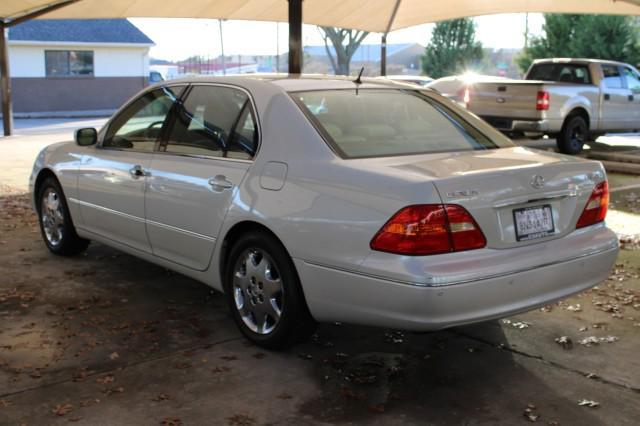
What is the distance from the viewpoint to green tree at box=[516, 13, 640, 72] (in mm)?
33531

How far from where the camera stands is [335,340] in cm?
493

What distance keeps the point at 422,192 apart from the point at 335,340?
4.89 ft

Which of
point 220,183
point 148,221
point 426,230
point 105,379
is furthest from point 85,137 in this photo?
point 426,230

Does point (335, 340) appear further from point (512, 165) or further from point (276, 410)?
point (512, 165)

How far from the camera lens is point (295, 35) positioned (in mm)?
13625

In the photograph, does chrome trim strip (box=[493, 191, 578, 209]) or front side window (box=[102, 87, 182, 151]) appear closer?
chrome trim strip (box=[493, 191, 578, 209])

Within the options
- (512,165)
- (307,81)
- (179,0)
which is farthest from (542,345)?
(179,0)

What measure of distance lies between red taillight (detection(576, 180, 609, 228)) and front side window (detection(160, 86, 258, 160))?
197 centimetres

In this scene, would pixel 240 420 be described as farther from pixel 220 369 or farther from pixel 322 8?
pixel 322 8

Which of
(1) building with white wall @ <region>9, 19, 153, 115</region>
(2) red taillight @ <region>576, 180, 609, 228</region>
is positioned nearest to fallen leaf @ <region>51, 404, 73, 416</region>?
A: (2) red taillight @ <region>576, 180, 609, 228</region>

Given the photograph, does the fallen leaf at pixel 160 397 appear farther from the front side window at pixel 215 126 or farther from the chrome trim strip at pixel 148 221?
the front side window at pixel 215 126

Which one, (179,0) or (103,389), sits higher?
(179,0)

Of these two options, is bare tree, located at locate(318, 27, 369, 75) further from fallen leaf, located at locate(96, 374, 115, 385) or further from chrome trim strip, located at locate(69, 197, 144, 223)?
fallen leaf, located at locate(96, 374, 115, 385)

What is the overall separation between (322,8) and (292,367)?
1255 cm
